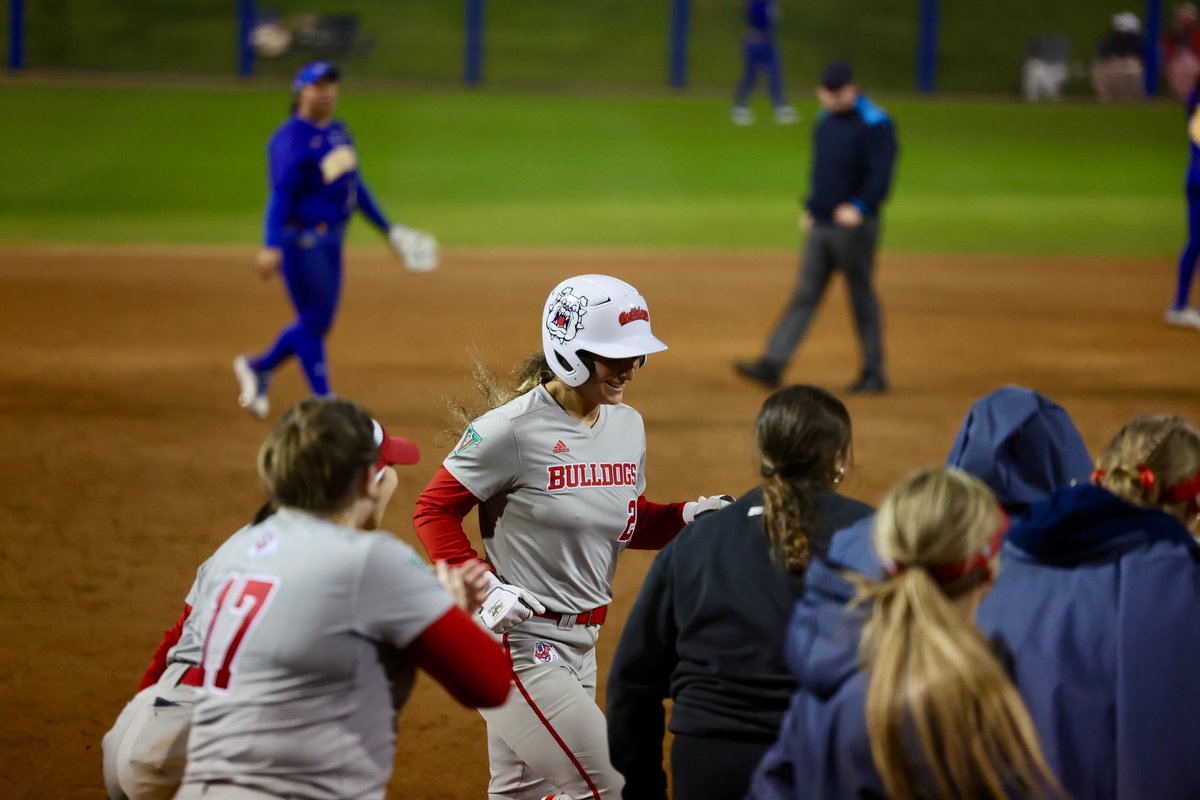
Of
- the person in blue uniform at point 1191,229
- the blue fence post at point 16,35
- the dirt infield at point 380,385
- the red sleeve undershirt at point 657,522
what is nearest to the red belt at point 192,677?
the red sleeve undershirt at point 657,522

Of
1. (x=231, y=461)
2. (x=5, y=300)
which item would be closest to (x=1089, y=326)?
(x=231, y=461)

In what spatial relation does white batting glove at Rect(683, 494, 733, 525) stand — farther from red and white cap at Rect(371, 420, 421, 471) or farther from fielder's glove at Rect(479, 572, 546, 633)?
red and white cap at Rect(371, 420, 421, 471)

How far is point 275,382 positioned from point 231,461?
2.86m

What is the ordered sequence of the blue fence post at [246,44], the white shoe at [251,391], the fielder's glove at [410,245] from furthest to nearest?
1. the blue fence post at [246,44]
2. the white shoe at [251,391]
3. the fielder's glove at [410,245]

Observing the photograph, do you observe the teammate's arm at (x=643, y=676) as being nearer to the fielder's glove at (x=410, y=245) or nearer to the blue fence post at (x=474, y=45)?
the fielder's glove at (x=410, y=245)

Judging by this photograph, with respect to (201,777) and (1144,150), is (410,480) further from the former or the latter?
(1144,150)

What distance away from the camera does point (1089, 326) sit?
1493 cm

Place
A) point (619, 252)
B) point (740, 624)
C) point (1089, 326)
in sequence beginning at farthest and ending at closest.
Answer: point (619, 252)
point (1089, 326)
point (740, 624)

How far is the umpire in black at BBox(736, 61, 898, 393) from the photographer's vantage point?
37.3ft

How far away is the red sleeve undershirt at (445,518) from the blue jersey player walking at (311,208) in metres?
5.62

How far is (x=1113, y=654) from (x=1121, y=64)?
29.7 meters

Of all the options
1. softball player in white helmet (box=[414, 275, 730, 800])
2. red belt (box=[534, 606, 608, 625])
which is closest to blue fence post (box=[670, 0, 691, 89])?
softball player in white helmet (box=[414, 275, 730, 800])

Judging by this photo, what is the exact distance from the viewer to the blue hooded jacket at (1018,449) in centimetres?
351

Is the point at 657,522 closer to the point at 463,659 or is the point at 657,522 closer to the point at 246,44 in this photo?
the point at 463,659
